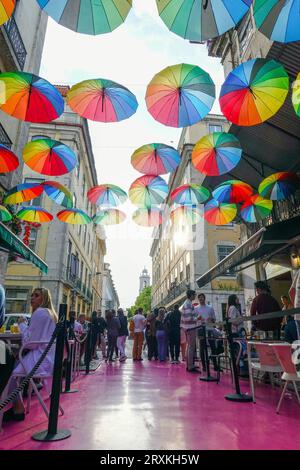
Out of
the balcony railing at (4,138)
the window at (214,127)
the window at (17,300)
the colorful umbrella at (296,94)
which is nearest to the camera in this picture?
the colorful umbrella at (296,94)

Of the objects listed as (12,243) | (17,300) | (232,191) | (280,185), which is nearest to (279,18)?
(280,185)

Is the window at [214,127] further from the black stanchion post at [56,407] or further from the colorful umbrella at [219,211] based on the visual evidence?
the black stanchion post at [56,407]

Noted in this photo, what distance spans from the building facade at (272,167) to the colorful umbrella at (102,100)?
3.74 meters

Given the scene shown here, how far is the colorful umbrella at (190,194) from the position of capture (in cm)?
938

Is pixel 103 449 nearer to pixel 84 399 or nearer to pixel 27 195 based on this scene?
pixel 84 399

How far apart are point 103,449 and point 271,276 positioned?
33.3ft

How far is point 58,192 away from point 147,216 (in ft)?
10.5

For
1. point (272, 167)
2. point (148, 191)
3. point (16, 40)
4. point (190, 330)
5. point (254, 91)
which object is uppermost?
point (16, 40)

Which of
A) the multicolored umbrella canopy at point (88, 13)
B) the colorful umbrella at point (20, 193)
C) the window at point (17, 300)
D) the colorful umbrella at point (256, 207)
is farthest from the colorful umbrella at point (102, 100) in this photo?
the window at point (17, 300)

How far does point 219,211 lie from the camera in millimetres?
10398

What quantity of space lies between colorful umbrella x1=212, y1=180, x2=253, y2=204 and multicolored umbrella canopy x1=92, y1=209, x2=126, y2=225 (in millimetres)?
3521

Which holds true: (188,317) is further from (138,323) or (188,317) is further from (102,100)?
(102,100)

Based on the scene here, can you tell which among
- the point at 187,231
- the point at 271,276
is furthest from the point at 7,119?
the point at 187,231

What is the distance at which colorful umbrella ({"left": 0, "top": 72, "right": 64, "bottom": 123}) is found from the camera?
532 cm
